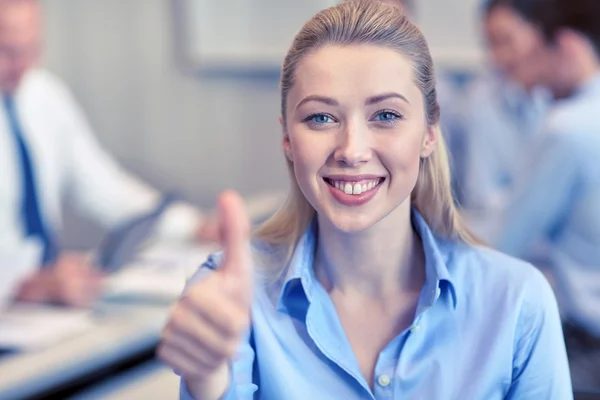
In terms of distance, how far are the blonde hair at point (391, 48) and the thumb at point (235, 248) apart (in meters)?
0.23

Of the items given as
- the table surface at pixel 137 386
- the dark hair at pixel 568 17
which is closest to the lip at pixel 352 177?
the table surface at pixel 137 386

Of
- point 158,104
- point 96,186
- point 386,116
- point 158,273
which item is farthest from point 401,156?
point 158,104

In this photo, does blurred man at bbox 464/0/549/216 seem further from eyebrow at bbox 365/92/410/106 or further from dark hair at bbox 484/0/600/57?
eyebrow at bbox 365/92/410/106

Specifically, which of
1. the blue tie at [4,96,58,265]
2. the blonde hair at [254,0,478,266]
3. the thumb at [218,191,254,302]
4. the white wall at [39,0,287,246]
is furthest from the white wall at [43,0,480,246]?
the thumb at [218,191,254,302]

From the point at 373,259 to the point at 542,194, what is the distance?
36.5 inches

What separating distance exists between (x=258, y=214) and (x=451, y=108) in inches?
48.4

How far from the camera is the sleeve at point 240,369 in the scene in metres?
0.80

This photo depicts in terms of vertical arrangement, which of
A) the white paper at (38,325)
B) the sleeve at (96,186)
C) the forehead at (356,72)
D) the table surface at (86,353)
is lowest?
the table surface at (86,353)

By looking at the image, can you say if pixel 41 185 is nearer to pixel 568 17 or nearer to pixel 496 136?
pixel 568 17

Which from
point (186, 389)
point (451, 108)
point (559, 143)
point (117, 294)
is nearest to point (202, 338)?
point (186, 389)

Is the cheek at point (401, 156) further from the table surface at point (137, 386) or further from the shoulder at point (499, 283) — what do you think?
the table surface at point (137, 386)

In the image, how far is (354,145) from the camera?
812 millimetres

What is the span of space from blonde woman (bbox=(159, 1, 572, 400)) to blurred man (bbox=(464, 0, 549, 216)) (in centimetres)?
181

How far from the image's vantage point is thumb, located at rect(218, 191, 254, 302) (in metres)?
0.68
